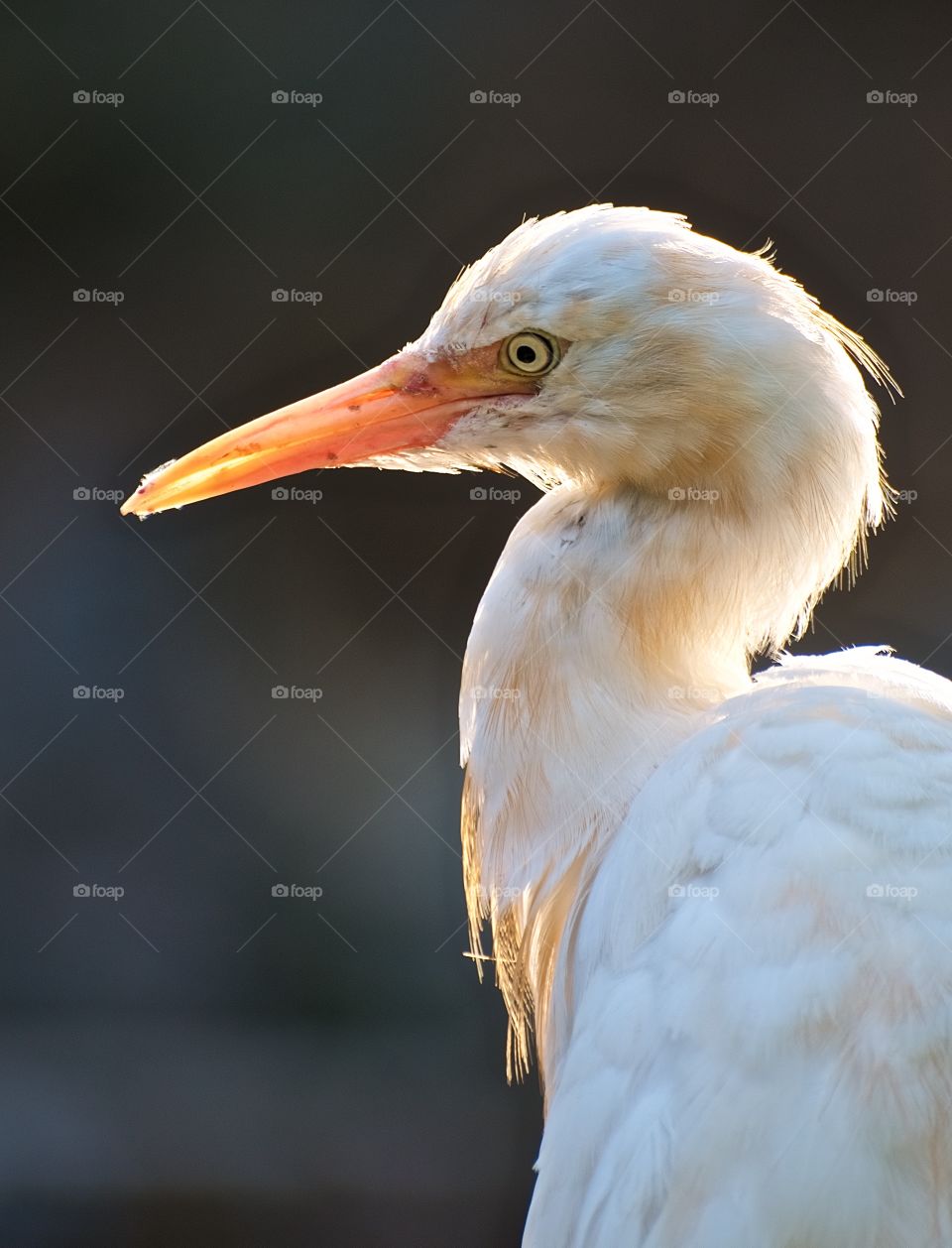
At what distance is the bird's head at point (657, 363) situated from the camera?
35.7 inches

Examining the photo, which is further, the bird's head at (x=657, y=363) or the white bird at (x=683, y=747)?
the bird's head at (x=657, y=363)

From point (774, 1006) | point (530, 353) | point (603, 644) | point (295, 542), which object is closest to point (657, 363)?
point (530, 353)

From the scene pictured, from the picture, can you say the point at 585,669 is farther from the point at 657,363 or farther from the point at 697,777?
the point at 657,363

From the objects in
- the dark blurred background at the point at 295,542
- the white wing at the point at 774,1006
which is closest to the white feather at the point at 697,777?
the white wing at the point at 774,1006

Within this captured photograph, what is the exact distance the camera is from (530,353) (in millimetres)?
967

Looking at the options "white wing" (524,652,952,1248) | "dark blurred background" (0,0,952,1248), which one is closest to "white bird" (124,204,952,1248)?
"white wing" (524,652,952,1248)

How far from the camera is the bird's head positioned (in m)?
0.91

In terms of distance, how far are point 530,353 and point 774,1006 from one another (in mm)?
527

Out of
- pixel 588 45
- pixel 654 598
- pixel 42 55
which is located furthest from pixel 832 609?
pixel 42 55

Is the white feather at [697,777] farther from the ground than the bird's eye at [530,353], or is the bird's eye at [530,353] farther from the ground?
the bird's eye at [530,353]

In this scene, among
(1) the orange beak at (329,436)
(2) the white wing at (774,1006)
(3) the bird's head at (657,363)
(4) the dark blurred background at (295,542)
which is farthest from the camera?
(4) the dark blurred background at (295,542)

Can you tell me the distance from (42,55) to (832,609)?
1646 mm

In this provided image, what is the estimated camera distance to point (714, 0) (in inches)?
78.7

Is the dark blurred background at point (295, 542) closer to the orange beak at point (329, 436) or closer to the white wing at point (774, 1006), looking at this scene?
the orange beak at point (329, 436)
